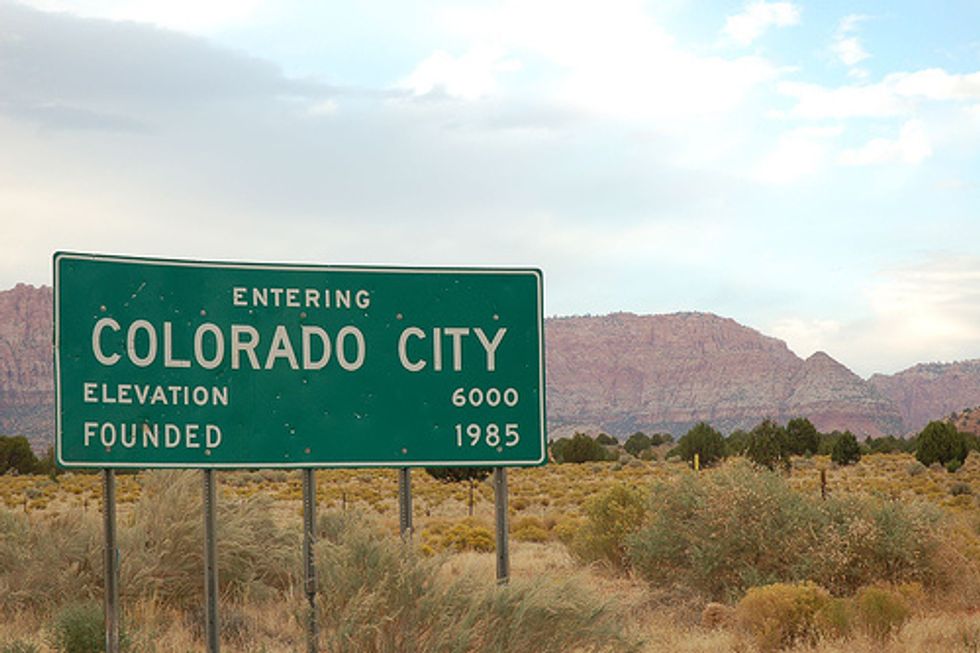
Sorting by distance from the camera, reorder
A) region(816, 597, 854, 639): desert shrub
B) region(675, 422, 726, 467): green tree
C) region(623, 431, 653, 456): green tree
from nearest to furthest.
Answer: region(816, 597, 854, 639): desert shrub
region(675, 422, 726, 467): green tree
region(623, 431, 653, 456): green tree

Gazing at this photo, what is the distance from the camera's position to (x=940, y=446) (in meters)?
55.0

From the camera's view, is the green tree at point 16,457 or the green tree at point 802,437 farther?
the green tree at point 802,437

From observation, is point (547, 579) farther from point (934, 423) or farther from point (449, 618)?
point (934, 423)

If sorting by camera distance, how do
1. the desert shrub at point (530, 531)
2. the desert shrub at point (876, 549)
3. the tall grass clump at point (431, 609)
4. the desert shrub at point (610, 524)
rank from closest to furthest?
1. the tall grass clump at point (431, 609)
2. the desert shrub at point (876, 549)
3. the desert shrub at point (610, 524)
4. the desert shrub at point (530, 531)

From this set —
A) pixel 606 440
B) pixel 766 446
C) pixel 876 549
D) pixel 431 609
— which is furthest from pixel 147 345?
pixel 606 440

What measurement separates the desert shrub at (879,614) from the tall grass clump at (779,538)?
8.87 feet

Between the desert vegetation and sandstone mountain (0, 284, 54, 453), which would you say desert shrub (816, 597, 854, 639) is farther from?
sandstone mountain (0, 284, 54, 453)

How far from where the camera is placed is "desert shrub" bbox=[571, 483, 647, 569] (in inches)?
763

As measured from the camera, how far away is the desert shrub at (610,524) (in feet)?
63.6

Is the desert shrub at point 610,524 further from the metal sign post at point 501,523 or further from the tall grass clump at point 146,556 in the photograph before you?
the metal sign post at point 501,523

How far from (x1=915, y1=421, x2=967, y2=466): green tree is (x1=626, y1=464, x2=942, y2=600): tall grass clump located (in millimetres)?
41917

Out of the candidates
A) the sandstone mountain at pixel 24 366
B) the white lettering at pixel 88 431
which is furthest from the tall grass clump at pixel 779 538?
the sandstone mountain at pixel 24 366

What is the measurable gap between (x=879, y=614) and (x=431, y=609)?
6328 mm

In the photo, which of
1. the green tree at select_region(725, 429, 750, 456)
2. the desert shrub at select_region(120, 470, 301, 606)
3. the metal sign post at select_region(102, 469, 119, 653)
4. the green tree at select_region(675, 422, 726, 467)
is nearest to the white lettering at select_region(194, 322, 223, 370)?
the metal sign post at select_region(102, 469, 119, 653)
